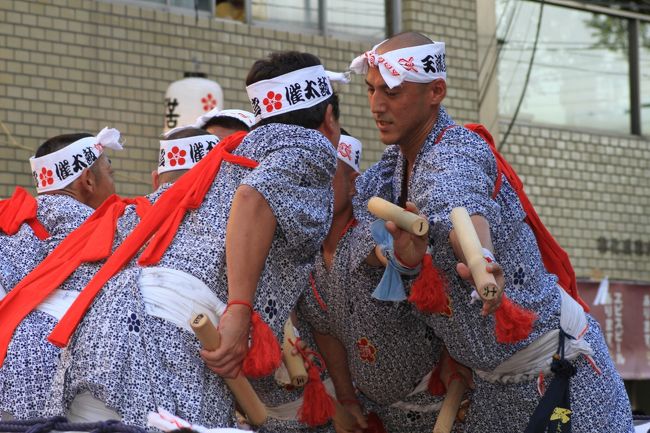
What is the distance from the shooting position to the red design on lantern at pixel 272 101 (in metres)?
3.29

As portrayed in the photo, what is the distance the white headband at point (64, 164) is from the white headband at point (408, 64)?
5.09 feet

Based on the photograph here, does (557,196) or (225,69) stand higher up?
(225,69)

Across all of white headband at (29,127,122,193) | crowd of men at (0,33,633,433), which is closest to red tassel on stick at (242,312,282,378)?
crowd of men at (0,33,633,433)

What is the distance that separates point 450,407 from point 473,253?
107 centimetres

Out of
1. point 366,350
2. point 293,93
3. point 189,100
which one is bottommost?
point 366,350

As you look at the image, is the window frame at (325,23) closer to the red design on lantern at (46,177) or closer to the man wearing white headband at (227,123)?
the man wearing white headband at (227,123)

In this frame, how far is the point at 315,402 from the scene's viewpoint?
382 centimetres

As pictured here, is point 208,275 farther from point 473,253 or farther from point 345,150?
point 345,150

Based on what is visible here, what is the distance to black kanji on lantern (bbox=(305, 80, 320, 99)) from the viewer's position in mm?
3318

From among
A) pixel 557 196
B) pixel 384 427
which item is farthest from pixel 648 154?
pixel 384 427

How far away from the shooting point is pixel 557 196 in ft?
39.2

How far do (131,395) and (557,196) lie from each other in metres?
9.60

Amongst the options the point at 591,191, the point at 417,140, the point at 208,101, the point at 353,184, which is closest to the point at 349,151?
the point at 353,184

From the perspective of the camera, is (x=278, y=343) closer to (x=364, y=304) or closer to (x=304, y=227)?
(x=304, y=227)
